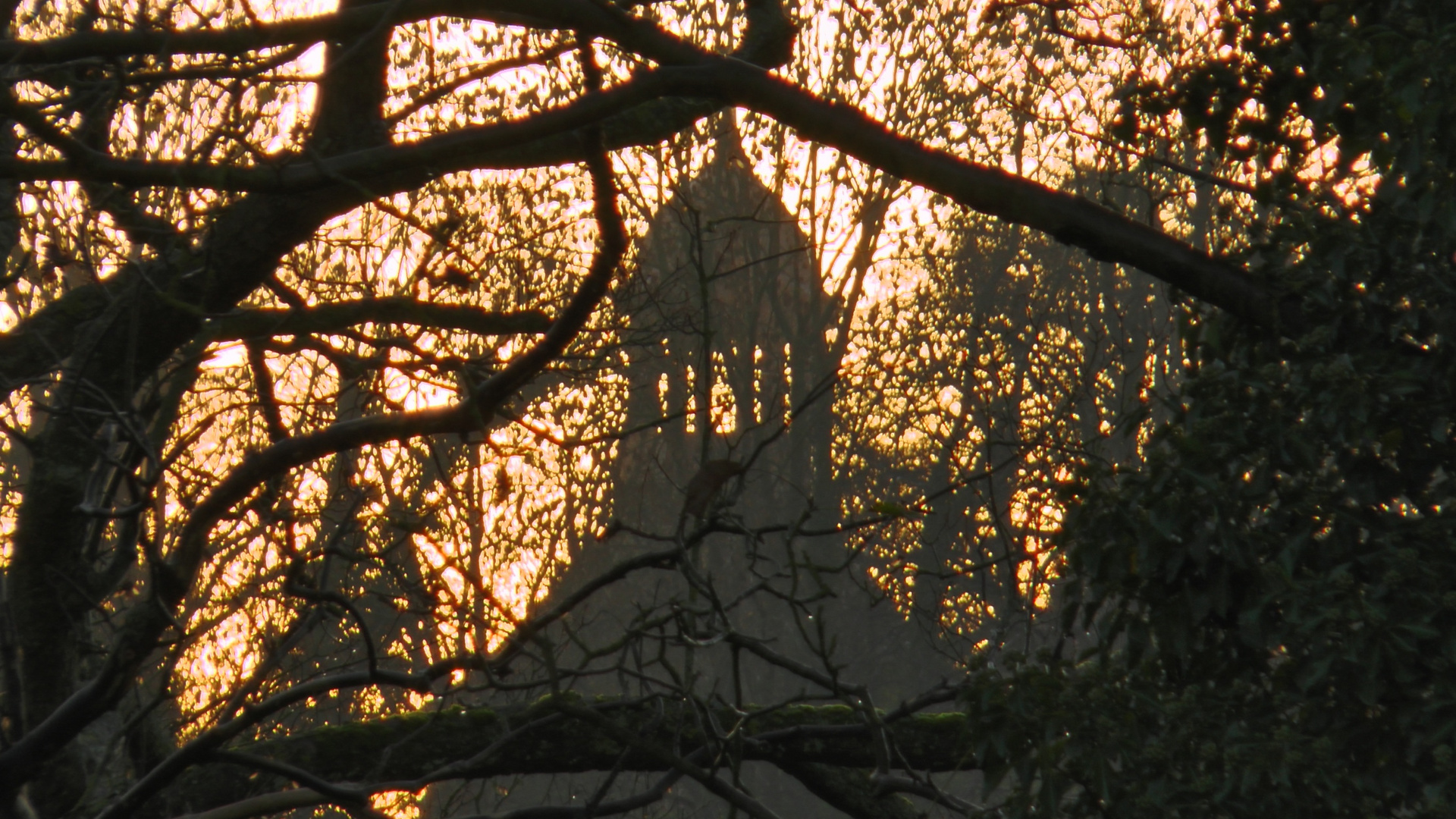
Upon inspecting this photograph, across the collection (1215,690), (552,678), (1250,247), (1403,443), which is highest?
(1250,247)

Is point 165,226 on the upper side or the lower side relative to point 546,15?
upper

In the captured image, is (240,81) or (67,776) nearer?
(240,81)

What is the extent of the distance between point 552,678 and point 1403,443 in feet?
7.41

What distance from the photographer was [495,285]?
11.1 meters

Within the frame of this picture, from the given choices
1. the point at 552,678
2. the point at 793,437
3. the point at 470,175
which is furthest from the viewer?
the point at 793,437

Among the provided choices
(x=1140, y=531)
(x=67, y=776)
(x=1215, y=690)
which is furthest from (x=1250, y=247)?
(x=67, y=776)

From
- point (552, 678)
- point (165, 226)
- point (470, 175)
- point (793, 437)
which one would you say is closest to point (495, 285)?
point (470, 175)

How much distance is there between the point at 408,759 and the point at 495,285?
6.05 meters

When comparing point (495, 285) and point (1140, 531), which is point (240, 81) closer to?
point (1140, 531)

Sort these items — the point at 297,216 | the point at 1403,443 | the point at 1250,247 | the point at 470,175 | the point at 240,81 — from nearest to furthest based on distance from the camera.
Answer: the point at 1403,443
the point at 1250,247
the point at 240,81
the point at 297,216
the point at 470,175

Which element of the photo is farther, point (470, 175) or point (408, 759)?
point (470, 175)

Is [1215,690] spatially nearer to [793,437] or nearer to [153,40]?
[153,40]

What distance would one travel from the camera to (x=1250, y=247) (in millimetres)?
3795

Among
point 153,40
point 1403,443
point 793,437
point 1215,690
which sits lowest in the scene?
point 1215,690
